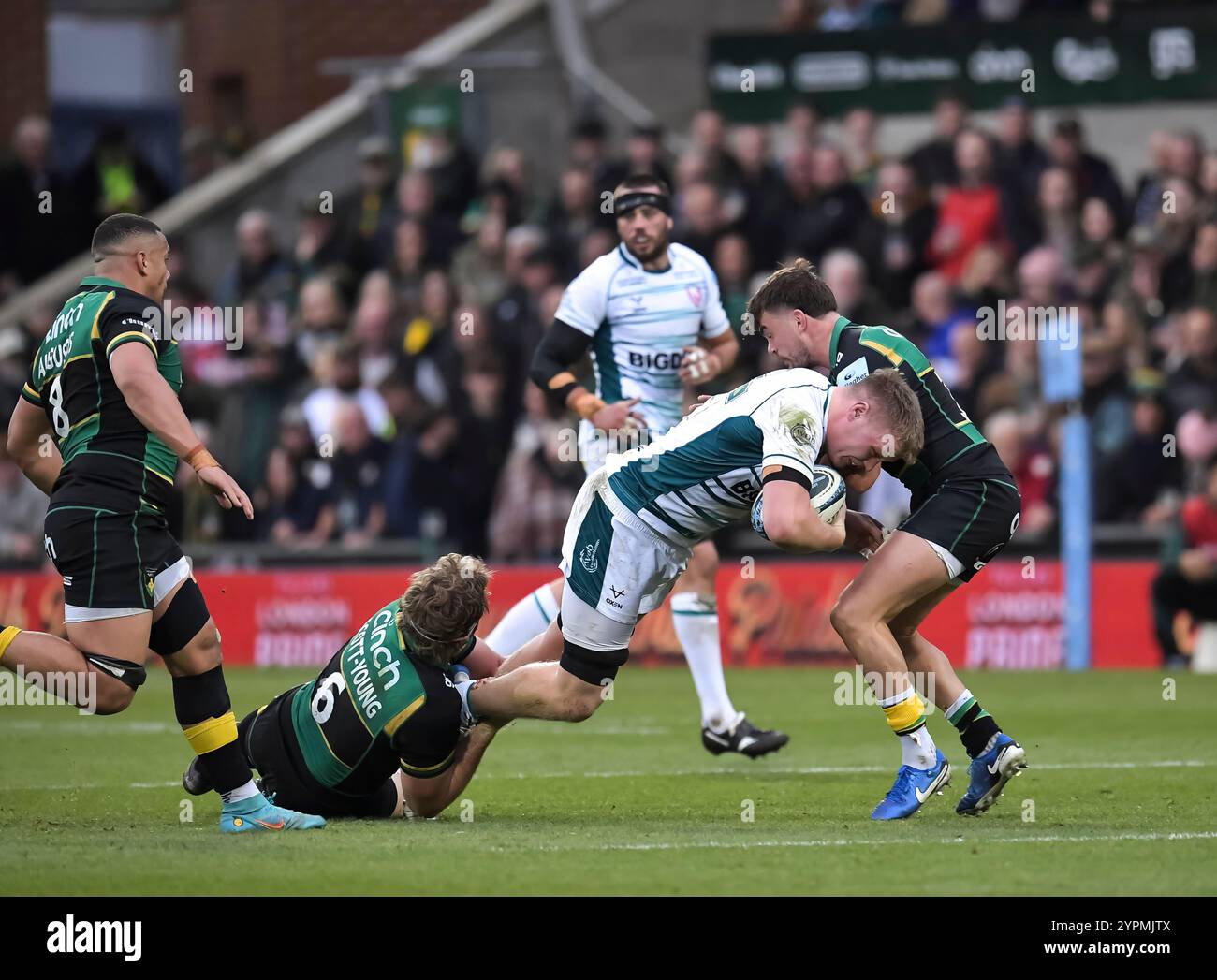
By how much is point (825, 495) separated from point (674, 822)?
1572 millimetres

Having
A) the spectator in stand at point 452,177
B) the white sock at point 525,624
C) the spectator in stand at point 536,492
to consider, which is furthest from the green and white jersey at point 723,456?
the spectator in stand at point 452,177

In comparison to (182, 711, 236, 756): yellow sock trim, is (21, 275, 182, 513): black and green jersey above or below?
above

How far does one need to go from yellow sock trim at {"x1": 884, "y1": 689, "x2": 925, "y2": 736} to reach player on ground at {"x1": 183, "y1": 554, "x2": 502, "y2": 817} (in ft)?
5.42

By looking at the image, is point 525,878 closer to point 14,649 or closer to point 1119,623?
point 14,649

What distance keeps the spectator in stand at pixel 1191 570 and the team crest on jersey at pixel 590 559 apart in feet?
27.8

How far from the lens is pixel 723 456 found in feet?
26.5

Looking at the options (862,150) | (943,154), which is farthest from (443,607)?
(862,150)

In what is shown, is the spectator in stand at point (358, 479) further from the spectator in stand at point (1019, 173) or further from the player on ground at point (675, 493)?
the player on ground at point (675, 493)

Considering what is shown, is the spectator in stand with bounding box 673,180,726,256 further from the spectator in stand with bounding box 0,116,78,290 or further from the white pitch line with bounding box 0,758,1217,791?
the spectator in stand with bounding box 0,116,78,290

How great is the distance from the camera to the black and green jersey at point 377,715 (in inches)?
316

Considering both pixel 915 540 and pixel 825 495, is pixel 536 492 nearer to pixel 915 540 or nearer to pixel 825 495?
pixel 915 540

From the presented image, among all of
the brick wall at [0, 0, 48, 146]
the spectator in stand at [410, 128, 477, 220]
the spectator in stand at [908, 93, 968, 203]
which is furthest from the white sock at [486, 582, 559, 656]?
the brick wall at [0, 0, 48, 146]

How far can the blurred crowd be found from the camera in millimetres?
16750
